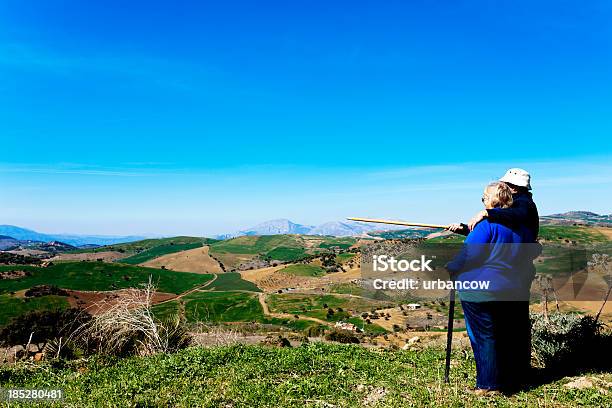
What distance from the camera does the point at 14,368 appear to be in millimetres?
7879

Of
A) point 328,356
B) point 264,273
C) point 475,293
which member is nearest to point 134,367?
point 328,356

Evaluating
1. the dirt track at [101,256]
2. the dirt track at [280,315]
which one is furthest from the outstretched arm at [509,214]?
the dirt track at [101,256]

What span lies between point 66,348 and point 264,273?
10771cm

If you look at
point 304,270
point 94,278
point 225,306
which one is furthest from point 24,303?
point 304,270

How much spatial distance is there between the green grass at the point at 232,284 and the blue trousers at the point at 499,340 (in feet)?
308

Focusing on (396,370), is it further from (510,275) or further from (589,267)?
(589,267)

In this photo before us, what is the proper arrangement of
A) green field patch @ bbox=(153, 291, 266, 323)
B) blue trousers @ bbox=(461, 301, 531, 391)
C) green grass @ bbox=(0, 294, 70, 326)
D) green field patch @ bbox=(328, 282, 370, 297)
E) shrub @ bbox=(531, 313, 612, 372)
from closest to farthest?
blue trousers @ bbox=(461, 301, 531, 391), shrub @ bbox=(531, 313, 612, 372), green grass @ bbox=(0, 294, 70, 326), green field patch @ bbox=(153, 291, 266, 323), green field patch @ bbox=(328, 282, 370, 297)

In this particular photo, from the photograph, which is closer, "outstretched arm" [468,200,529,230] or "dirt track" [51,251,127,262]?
"outstretched arm" [468,200,529,230]

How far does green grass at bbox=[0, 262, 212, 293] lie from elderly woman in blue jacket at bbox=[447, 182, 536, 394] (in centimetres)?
8181

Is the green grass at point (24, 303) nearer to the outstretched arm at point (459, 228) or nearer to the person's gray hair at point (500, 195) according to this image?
the outstretched arm at point (459, 228)

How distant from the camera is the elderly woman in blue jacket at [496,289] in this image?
6094mm

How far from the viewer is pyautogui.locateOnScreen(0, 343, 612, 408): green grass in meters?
5.97

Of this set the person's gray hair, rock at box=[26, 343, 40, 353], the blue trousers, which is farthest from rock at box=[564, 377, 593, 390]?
rock at box=[26, 343, 40, 353]

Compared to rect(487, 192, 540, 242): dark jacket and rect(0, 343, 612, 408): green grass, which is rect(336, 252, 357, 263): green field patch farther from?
rect(487, 192, 540, 242): dark jacket
